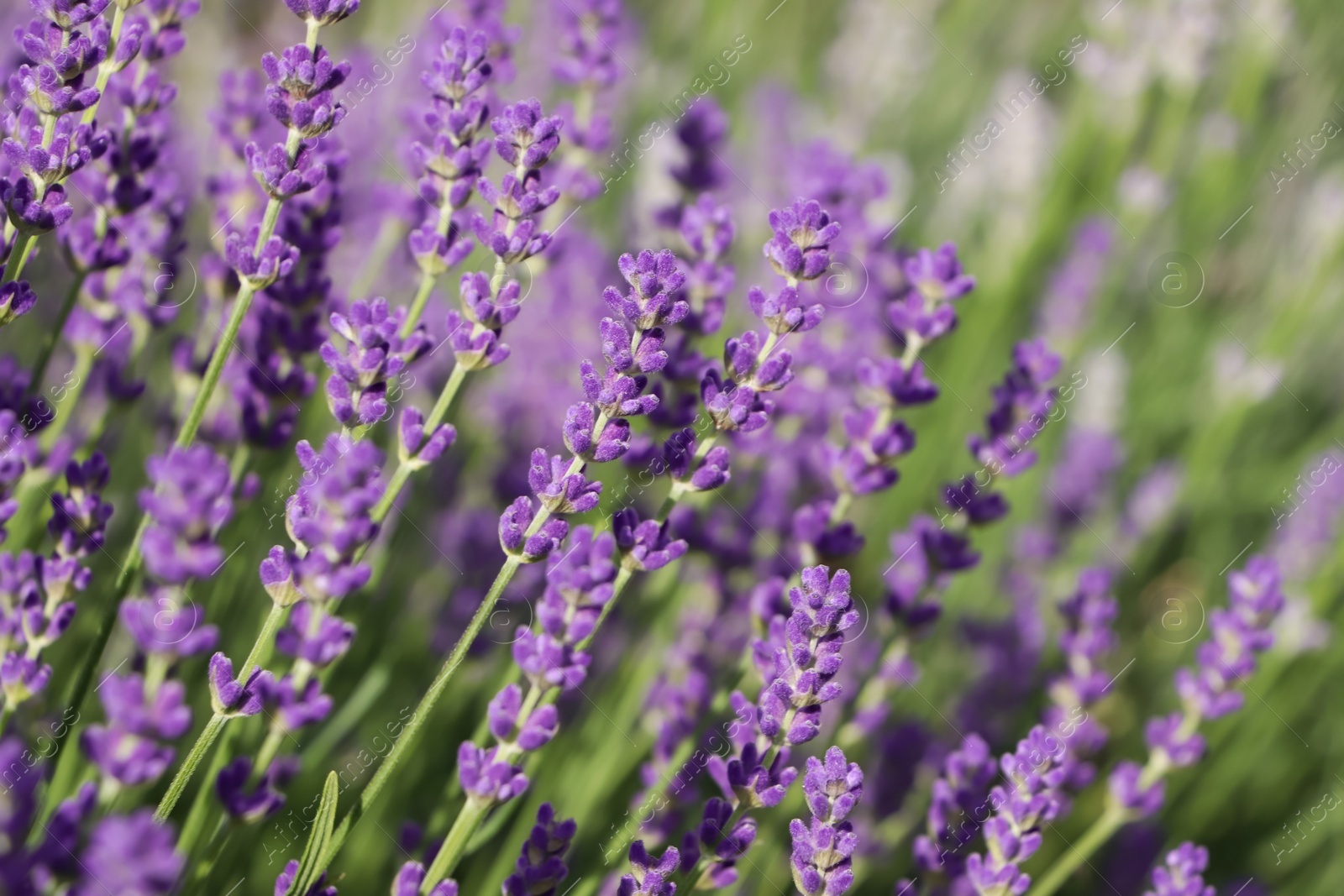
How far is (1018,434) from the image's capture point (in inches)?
61.2

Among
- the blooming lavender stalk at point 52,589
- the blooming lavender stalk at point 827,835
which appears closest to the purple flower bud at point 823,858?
the blooming lavender stalk at point 827,835

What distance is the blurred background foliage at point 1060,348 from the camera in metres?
A: 1.94

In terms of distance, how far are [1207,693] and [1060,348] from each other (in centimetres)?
175

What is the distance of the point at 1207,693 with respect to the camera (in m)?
1.60

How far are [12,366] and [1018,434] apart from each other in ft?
4.37

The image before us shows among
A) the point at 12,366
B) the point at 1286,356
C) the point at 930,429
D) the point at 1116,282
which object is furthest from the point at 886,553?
the point at 12,366

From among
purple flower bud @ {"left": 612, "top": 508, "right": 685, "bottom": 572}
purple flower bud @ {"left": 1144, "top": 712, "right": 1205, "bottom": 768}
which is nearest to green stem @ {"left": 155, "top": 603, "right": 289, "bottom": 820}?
purple flower bud @ {"left": 612, "top": 508, "right": 685, "bottom": 572}

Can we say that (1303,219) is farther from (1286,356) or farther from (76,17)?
(76,17)

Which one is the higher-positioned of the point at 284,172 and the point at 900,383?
the point at 900,383

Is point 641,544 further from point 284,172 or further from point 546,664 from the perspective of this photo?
point 284,172

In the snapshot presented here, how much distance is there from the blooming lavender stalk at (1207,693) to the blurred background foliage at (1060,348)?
1.42 feet

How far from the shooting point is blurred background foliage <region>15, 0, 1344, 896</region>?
1.94 meters

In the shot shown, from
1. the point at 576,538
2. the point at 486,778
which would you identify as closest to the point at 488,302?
the point at 576,538

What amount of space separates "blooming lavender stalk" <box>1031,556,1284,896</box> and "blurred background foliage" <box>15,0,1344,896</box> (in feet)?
1.42
